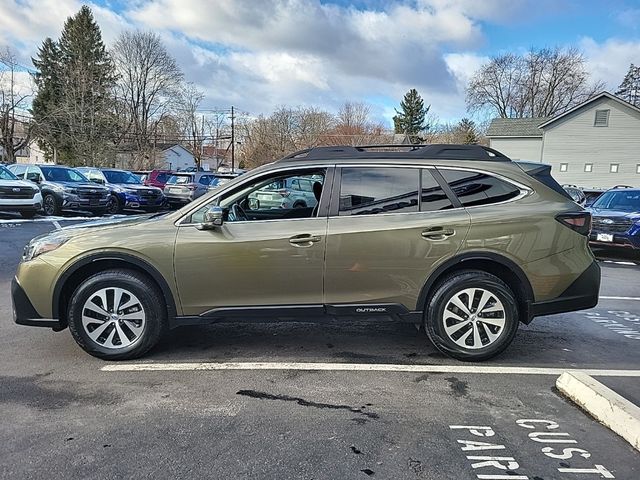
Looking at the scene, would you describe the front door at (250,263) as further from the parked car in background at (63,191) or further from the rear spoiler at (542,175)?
the parked car in background at (63,191)

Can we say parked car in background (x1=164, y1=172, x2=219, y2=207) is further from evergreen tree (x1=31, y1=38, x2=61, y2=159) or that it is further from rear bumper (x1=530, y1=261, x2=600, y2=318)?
evergreen tree (x1=31, y1=38, x2=61, y2=159)

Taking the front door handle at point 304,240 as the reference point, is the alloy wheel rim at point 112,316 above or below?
below

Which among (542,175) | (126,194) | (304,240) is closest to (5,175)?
(126,194)

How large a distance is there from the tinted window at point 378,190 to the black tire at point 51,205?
48.4 ft

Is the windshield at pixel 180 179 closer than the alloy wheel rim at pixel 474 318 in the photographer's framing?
No

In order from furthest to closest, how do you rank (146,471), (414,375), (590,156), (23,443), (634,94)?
1. (634,94)
2. (590,156)
3. (414,375)
4. (23,443)
5. (146,471)

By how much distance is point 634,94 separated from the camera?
2392 inches

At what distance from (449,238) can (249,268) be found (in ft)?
5.62

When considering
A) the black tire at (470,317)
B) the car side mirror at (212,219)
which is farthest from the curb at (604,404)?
the car side mirror at (212,219)

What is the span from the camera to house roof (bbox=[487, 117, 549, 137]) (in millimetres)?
37275

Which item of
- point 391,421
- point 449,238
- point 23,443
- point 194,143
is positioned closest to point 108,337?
point 23,443

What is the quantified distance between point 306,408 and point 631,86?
74.1 m

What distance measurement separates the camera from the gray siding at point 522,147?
121 feet

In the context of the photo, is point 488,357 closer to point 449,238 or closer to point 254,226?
point 449,238
